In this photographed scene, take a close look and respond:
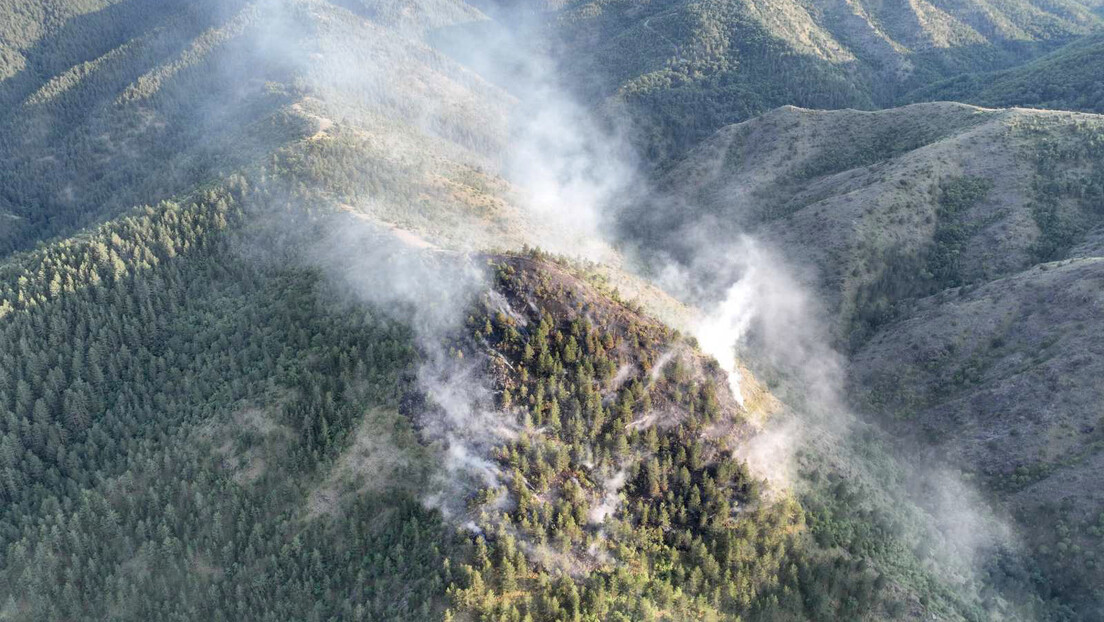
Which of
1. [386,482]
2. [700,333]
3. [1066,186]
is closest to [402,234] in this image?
[386,482]

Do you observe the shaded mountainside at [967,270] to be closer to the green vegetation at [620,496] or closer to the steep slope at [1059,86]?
the green vegetation at [620,496]

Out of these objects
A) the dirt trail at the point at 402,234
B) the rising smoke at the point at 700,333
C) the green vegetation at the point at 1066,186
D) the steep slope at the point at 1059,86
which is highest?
the steep slope at the point at 1059,86

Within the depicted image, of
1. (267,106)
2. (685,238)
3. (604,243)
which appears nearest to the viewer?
(604,243)

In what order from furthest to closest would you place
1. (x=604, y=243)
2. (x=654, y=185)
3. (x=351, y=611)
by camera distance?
(x=654, y=185) < (x=604, y=243) < (x=351, y=611)

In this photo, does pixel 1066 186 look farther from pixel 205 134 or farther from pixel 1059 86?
pixel 205 134

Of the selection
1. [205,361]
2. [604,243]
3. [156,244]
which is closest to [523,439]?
[205,361]

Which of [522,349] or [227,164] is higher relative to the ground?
[522,349]

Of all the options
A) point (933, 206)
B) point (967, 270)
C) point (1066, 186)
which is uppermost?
point (1066, 186)

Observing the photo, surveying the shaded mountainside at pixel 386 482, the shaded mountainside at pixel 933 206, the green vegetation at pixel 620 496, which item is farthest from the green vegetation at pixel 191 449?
the shaded mountainside at pixel 933 206

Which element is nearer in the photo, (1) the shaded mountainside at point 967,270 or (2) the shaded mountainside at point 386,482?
(2) the shaded mountainside at point 386,482

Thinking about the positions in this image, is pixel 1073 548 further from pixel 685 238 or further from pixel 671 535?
pixel 685 238

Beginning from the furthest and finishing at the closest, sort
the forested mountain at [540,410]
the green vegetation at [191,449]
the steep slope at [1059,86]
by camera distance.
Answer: the steep slope at [1059,86], the forested mountain at [540,410], the green vegetation at [191,449]
